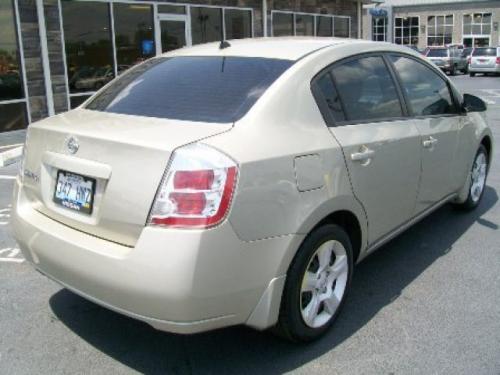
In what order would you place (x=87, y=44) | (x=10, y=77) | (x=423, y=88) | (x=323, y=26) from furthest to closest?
(x=323, y=26) < (x=87, y=44) < (x=10, y=77) < (x=423, y=88)

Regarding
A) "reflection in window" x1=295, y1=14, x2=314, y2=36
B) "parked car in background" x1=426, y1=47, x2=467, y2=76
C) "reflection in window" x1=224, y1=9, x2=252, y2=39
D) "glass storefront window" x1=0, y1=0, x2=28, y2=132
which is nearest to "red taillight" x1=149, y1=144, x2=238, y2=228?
"glass storefront window" x1=0, y1=0, x2=28, y2=132

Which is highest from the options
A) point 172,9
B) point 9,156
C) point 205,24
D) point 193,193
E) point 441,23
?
Answer: point 441,23

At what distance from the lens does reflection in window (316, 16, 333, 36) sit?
1952 centimetres

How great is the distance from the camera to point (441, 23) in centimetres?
5919

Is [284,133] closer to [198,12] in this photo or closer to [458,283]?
[458,283]

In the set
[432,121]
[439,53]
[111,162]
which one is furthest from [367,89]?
[439,53]

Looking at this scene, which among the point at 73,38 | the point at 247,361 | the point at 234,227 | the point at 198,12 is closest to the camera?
the point at 234,227

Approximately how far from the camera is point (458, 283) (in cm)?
395

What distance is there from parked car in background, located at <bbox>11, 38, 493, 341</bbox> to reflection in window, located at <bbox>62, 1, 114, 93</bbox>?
326 inches

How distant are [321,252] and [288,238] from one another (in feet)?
1.30

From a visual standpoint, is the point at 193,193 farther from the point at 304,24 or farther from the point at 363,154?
the point at 304,24

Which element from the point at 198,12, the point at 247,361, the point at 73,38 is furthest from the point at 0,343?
the point at 198,12

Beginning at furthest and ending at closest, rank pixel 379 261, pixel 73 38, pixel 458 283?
1. pixel 73 38
2. pixel 379 261
3. pixel 458 283

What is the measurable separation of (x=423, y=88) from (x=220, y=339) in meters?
2.45
